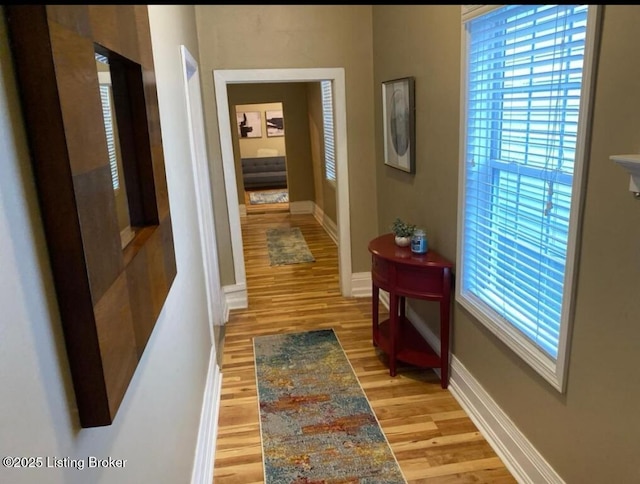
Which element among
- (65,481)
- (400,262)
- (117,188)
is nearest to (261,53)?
(400,262)

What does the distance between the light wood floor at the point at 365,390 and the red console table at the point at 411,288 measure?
0.45 feet

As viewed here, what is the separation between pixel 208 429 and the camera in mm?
2330

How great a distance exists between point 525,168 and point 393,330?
1353 mm

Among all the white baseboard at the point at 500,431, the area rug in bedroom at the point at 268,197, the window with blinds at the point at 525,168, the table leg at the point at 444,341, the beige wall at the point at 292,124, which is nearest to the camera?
the window with blinds at the point at 525,168

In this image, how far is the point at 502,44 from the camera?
2.05m

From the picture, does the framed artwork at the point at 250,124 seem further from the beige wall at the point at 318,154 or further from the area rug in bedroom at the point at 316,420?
the area rug in bedroom at the point at 316,420

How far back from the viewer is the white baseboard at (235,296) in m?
4.11

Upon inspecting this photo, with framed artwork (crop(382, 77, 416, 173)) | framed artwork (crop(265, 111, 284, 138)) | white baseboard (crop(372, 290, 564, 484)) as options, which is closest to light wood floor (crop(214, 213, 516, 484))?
white baseboard (crop(372, 290, 564, 484))

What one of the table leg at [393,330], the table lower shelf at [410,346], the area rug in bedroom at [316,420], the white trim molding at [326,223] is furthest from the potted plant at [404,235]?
the white trim molding at [326,223]

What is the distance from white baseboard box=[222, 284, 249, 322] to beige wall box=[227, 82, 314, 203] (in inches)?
151

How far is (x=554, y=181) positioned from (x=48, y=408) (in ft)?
5.72

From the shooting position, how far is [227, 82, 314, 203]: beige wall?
7586mm

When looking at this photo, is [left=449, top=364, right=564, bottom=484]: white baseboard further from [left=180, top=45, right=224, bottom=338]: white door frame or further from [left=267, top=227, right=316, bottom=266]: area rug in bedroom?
[left=267, top=227, right=316, bottom=266]: area rug in bedroom

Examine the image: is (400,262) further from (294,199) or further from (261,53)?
(294,199)
